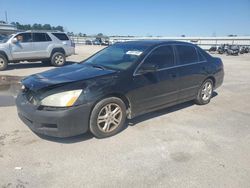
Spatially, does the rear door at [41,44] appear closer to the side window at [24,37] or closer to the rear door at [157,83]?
the side window at [24,37]

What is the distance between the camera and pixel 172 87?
15.7ft

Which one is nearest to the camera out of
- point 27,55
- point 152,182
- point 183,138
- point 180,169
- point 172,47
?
point 152,182

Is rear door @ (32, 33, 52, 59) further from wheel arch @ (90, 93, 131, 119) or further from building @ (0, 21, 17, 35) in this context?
building @ (0, 21, 17, 35)

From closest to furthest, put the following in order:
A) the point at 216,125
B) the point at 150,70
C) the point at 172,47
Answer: the point at 150,70
the point at 216,125
the point at 172,47

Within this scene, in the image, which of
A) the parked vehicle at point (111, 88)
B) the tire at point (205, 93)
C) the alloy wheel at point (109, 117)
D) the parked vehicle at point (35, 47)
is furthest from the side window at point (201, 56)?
the parked vehicle at point (35, 47)

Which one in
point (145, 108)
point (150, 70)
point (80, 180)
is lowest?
point (80, 180)

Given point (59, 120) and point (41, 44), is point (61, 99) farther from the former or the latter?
point (41, 44)

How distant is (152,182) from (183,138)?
4.59ft

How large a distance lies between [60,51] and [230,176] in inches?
455

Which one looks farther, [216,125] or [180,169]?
[216,125]

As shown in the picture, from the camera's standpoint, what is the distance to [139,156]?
3.32m

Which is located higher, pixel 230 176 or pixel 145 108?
pixel 145 108

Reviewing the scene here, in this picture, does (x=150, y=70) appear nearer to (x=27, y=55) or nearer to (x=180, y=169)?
(x=180, y=169)

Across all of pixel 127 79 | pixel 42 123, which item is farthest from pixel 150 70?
pixel 42 123
